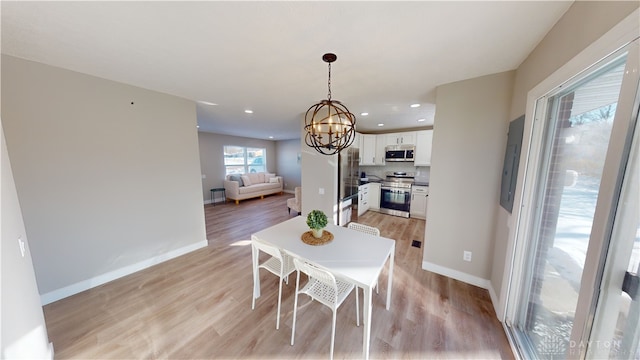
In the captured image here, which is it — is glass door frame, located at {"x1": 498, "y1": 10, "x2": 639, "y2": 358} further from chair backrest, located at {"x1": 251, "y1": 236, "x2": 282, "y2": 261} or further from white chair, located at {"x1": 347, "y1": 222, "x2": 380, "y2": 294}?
chair backrest, located at {"x1": 251, "y1": 236, "x2": 282, "y2": 261}

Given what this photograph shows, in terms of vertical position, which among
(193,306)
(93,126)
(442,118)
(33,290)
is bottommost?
(193,306)

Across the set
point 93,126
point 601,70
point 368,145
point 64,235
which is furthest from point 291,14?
point 368,145

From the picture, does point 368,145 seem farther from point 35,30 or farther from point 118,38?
point 35,30

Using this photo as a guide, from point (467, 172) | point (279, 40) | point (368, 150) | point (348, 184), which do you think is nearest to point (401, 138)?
point (368, 150)

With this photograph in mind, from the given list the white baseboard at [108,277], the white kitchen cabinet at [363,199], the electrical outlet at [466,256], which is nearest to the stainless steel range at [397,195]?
the white kitchen cabinet at [363,199]

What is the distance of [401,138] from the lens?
482 centimetres

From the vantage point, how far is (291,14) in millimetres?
1205

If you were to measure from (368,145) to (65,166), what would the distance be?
5.11 metres

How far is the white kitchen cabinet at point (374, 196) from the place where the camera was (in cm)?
509

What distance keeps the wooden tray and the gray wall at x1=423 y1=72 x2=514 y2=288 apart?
1476mm

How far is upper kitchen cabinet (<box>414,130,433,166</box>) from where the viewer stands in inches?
178

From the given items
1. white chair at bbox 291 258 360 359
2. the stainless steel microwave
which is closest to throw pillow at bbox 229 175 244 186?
the stainless steel microwave

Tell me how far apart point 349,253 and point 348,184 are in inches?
105

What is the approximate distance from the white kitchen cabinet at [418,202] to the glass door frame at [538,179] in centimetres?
283
